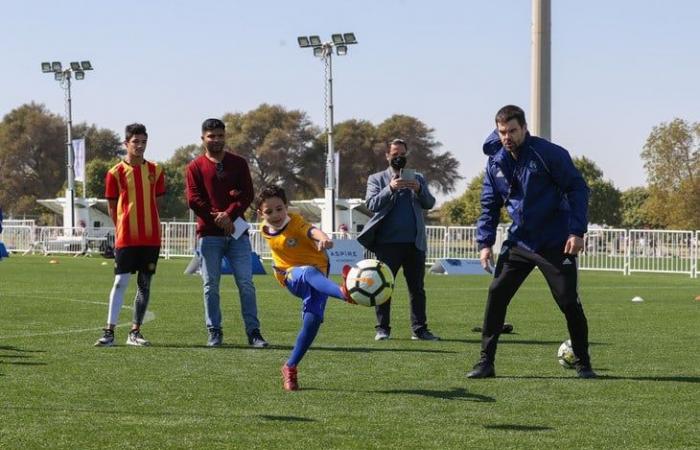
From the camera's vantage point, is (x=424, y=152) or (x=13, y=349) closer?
(x=13, y=349)

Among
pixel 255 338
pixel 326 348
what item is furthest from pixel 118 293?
pixel 326 348

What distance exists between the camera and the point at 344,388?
324 inches

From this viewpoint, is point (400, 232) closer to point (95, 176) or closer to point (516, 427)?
point (516, 427)

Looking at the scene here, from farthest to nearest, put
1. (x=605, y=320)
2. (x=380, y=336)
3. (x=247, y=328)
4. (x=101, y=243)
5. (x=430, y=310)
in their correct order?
1. (x=101, y=243)
2. (x=430, y=310)
3. (x=605, y=320)
4. (x=380, y=336)
5. (x=247, y=328)

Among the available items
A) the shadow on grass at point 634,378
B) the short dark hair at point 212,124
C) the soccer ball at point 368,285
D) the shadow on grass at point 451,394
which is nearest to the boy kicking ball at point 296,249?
the soccer ball at point 368,285

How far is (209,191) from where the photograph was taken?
11.4m

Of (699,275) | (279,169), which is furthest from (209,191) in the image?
(279,169)

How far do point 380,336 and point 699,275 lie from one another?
22343mm

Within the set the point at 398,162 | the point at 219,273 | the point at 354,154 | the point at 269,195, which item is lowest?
the point at 219,273

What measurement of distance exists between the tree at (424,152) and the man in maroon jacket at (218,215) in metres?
87.7

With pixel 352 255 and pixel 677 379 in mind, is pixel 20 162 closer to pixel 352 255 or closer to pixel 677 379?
pixel 352 255

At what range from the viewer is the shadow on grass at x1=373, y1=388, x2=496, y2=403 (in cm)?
779

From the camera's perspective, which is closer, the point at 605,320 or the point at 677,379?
the point at 677,379

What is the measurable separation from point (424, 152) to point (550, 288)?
301 feet
